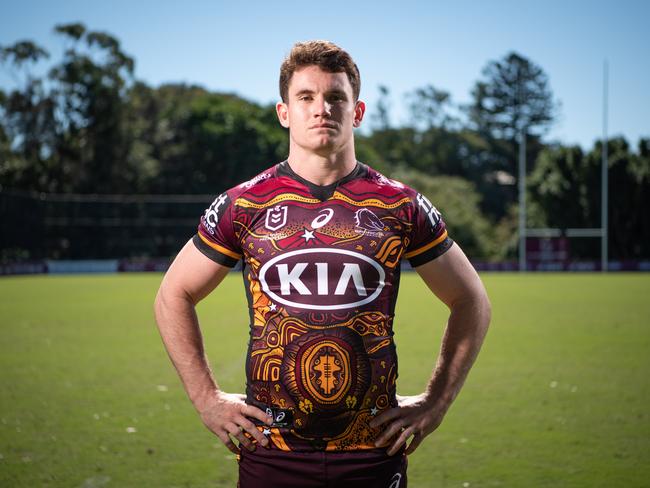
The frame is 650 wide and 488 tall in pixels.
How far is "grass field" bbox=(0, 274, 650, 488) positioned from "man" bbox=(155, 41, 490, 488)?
308 cm

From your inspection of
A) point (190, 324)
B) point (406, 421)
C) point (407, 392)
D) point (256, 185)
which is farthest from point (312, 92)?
point (407, 392)

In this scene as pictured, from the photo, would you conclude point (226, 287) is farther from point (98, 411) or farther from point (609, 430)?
point (609, 430)

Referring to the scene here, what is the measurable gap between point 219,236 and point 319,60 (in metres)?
0.72

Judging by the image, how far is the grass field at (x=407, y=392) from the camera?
571 cm

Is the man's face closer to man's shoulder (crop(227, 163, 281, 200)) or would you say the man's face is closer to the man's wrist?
man's shoulder (crop(227, 163, 281, 200))

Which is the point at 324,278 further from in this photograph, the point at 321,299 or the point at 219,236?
the point at 219,236

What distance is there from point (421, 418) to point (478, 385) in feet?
21.5

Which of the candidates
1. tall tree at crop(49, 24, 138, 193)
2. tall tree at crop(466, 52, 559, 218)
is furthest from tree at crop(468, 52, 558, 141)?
tall tree at crop(49, 24, 138, 193)

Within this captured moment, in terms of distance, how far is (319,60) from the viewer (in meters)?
2.59

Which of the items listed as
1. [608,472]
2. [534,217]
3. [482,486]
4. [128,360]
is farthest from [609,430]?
[534,217]

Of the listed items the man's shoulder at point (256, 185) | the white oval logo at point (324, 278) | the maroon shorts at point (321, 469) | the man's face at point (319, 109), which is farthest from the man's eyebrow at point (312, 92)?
the maroon shorts at point (321, 469)

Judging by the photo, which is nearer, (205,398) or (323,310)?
(323,310)

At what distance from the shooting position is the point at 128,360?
1081 cm

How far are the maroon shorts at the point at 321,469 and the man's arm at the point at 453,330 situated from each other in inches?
7.4
